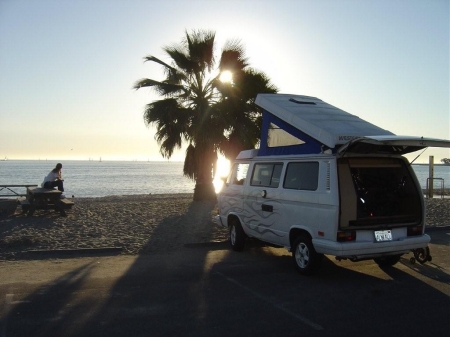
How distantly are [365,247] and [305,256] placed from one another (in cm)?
103

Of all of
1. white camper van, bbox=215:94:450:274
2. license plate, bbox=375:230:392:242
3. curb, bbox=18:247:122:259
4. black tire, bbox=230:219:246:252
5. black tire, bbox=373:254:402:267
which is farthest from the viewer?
black tire, bbox=230:219:246:252

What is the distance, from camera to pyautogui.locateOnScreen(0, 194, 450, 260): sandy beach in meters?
9.90

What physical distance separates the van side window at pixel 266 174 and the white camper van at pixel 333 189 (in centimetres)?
2

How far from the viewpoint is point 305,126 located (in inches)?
302

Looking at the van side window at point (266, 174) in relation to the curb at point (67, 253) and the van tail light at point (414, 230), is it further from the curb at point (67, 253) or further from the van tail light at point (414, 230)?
the curb at point (67, 253)

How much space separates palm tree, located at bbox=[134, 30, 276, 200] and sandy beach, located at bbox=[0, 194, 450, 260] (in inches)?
111

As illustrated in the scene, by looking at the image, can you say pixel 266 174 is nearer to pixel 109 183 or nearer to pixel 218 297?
pixel 218 297

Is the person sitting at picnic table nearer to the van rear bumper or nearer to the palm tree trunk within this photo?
the palm tree trunk

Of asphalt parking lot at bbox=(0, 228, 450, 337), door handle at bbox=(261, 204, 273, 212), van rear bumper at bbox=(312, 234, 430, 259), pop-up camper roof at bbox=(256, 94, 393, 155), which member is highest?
pop-up camper roof at bbox=(256, 94, 393, 155)

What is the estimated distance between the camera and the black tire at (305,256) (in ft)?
23.9

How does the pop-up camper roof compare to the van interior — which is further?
the pop-up camper roof

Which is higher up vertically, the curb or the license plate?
the license plate

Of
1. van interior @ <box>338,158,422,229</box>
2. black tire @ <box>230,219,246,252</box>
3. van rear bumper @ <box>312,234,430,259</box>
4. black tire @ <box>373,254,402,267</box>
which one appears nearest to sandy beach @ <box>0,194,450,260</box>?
black tire @ <box>230,219,246,252</box>

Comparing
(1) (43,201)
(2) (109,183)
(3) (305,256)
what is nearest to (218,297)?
(3) (305,256)
